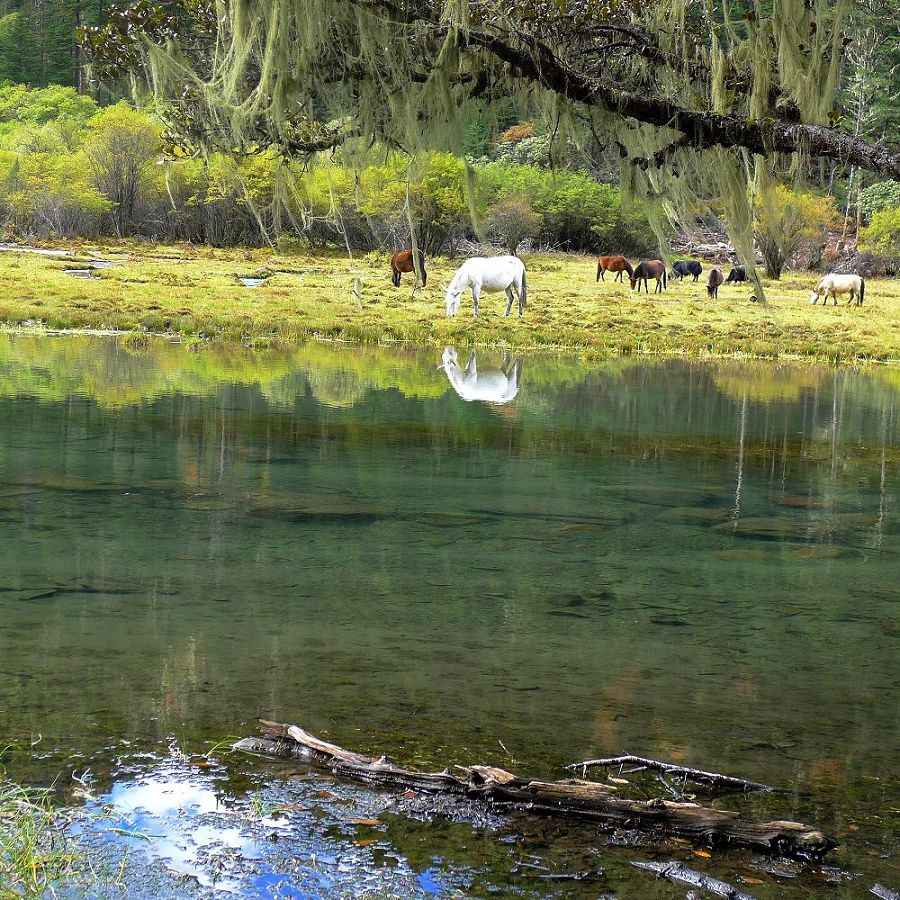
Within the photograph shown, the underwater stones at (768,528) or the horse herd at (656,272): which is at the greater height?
the horse herd at (656,272)

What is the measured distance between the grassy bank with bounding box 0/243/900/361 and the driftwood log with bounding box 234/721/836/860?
2014 centimetres

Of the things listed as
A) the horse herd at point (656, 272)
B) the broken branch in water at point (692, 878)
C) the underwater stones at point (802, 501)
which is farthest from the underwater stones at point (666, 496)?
the horse herd at point (656, 272)

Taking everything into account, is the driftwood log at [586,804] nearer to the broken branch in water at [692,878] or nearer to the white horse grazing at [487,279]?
the broken branch in water at [692,878]

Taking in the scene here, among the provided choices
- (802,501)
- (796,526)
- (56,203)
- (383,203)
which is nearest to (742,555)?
(796,526)

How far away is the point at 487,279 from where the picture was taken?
31.9 metres

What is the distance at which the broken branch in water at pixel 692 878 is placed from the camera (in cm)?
397

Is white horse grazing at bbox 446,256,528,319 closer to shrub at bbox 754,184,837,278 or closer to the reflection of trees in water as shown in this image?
the reflection of trees in water

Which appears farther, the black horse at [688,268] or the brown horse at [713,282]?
the black horse at [688,268]

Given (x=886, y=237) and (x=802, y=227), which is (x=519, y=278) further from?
(x=802, y=227)

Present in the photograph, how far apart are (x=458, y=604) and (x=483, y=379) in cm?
1384

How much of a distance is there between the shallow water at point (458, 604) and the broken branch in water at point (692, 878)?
0.08m

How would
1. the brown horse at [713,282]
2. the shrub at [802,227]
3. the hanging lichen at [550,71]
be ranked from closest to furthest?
the hanging lichen at [550,71], the brown horse at [713,282], the shrub at [802,227]

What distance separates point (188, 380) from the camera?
19.0m

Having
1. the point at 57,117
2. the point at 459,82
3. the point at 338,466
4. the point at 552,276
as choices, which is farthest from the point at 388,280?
the point at 57,117
